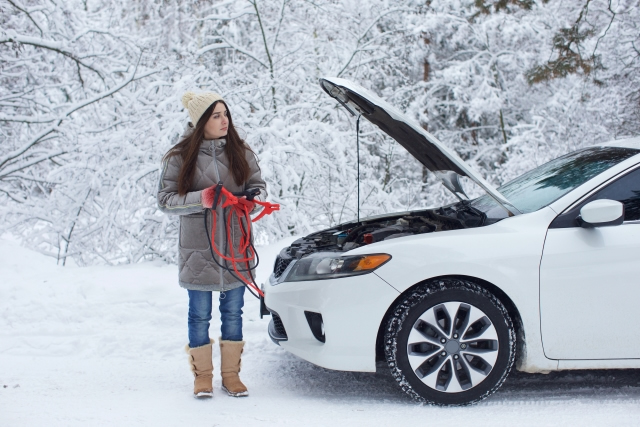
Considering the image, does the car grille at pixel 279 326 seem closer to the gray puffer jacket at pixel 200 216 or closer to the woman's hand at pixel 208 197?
the gray puffer jacket at pixel 200 216

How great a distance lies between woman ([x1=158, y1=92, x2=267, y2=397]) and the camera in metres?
3.61

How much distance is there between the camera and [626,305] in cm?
343

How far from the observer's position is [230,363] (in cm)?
377

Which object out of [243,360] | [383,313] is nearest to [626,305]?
[383,313]

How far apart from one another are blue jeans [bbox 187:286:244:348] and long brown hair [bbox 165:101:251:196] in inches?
24.6

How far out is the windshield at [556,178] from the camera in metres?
3.78

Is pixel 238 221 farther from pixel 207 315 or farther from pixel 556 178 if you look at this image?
pixel 556 178

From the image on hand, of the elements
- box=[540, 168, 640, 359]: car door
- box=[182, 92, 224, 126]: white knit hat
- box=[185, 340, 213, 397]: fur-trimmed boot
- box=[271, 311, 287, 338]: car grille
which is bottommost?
box=[185, 340, 213, 397]: fur-trimmed boot

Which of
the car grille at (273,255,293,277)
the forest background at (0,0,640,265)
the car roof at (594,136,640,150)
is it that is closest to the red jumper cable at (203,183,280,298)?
the car grille at (273,255,293,277)

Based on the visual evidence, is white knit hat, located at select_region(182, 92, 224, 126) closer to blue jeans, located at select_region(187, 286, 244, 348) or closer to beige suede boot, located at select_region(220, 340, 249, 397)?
blue jeans, located at select_region(187, 286, 244, 348)

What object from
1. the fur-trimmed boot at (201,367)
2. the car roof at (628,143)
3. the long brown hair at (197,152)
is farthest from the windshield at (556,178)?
the fur-trimmed boot at (201,367)

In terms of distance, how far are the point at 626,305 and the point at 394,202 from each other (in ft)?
19.7

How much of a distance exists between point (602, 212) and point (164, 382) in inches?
108

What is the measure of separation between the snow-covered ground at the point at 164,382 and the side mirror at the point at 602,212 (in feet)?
3.29
